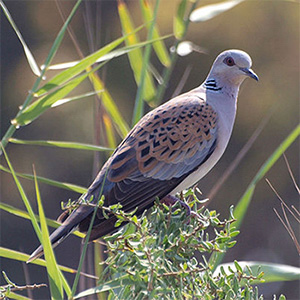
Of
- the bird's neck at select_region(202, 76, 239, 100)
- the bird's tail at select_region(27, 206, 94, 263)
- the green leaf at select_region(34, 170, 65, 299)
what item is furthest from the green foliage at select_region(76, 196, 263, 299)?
the bird's neck at select_region(202, 76, 239, 100)

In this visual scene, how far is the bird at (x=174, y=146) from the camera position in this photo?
95.3 inches

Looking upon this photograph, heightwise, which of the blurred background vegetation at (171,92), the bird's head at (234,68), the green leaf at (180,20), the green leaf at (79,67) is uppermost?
the green leaf at (180,20)

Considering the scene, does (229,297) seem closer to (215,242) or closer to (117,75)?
(215,242)

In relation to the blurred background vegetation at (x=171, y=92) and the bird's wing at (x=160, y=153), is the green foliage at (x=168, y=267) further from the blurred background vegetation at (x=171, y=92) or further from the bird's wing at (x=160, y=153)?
the blurred background vegetation at (x=171, y=92)

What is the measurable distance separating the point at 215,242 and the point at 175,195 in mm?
860

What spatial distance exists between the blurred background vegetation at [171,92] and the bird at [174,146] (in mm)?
3814

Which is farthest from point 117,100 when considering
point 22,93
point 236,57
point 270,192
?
point 236,57

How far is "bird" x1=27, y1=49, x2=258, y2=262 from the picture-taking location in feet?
7.95

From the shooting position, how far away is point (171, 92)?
23.0ft

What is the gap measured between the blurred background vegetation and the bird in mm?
3814

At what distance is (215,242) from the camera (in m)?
1.70

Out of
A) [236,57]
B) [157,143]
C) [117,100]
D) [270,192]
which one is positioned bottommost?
[270,192]

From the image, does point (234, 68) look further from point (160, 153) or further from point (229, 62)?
point (160, 153)

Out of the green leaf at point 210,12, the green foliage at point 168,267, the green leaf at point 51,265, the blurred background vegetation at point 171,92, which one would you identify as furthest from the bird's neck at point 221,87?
the blurred background vegetation at point 171,92
